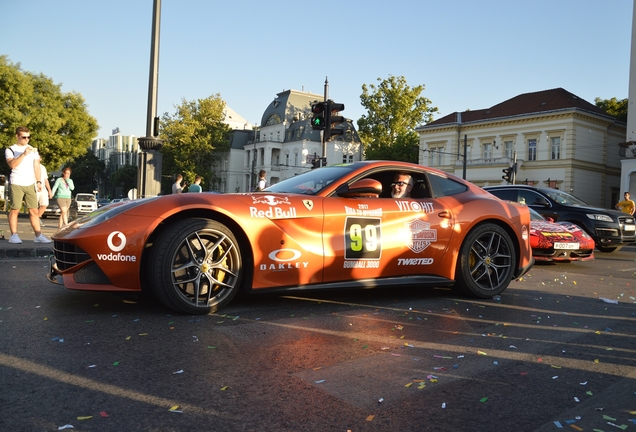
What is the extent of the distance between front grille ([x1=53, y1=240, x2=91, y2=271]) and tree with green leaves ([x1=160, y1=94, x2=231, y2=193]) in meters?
68.6

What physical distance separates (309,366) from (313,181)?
2.42 meters

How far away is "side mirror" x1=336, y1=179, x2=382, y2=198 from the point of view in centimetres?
499

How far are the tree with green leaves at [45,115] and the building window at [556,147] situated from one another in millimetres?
40673

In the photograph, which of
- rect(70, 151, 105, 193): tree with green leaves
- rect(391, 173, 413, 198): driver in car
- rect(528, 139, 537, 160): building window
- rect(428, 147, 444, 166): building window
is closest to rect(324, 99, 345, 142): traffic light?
rect(391, 173, 413, 198): driver in car

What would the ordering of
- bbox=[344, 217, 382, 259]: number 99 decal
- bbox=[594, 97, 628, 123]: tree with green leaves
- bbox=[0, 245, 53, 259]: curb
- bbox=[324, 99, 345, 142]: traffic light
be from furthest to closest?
bbox=[594, 97, 628, 123]: tree with green leaves, bbox=[324, 99, 345, 142]: traffic light, bbox=[0, 245, 53, 259]: curb, bbox=[344, 217, 382, 259]: number 99 decal

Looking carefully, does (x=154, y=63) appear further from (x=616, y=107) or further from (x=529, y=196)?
(x=616, y=107)

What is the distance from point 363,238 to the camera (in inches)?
198

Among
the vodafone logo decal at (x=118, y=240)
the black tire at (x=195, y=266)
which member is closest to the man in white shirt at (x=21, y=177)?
the vodafone logo decal at (x=118, y=240)

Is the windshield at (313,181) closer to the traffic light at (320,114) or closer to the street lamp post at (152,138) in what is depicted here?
the street lamp post at (152,138)

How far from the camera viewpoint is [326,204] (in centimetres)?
490

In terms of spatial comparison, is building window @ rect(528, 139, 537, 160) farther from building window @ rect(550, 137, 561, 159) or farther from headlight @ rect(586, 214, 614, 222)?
headlight @ rect(586, 214, 614, 222)

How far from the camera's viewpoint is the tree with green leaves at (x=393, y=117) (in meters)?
67.6

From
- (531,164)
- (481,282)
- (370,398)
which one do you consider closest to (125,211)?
(370,398)

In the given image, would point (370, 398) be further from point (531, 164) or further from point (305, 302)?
point (531, 164)
